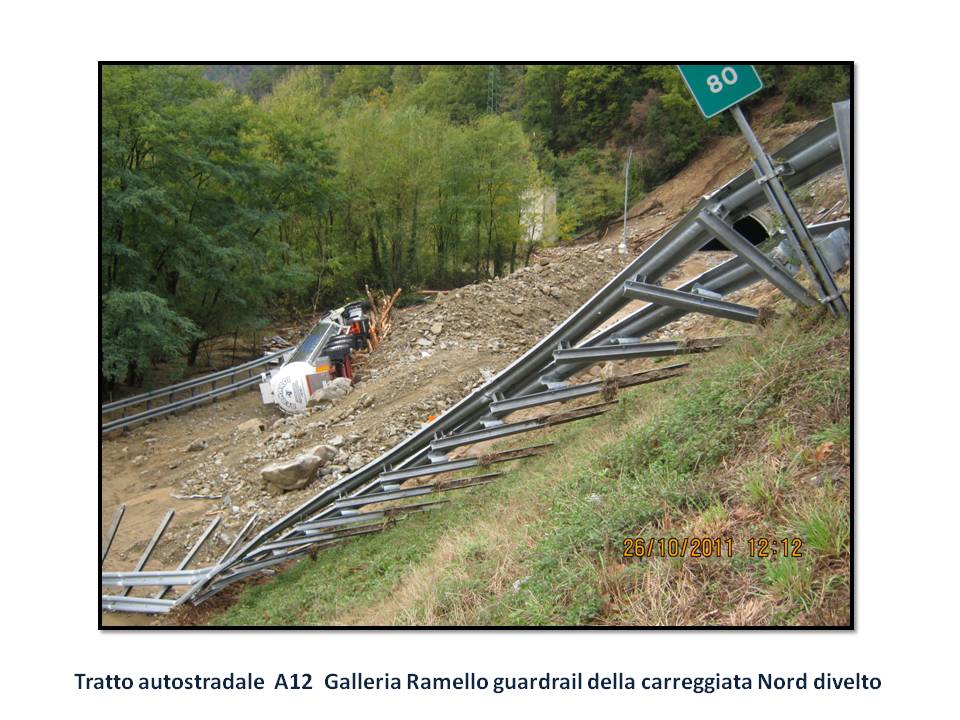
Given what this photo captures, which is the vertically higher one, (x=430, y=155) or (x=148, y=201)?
(x=430, y=155)

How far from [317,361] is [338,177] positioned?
22.1ft

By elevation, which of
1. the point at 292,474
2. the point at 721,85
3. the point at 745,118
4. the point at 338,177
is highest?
the point at 338,177

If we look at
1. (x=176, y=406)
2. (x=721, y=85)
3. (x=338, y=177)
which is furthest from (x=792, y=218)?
(x=338, y=177)

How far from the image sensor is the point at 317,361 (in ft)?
52.7

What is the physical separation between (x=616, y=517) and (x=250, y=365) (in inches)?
554

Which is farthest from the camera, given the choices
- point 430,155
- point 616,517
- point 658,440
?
point 430,155

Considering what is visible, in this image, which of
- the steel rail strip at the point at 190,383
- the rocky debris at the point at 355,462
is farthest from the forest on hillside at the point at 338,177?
the rocky debris at the point at 355,462

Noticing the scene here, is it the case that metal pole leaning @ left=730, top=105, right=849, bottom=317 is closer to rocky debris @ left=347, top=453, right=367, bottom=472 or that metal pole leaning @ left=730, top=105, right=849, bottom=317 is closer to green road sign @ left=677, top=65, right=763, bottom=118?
green road sign @ left=677, top=65, right=763, bottom=118

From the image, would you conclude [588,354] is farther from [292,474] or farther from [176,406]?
[176,406]

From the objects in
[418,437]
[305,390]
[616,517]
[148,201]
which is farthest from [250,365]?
[616,517]

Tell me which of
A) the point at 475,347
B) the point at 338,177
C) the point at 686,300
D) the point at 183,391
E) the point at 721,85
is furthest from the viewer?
the point at 338,177

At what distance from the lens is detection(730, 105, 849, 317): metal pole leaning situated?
4035mm

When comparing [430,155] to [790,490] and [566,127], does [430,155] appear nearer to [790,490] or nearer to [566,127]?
[566,127]

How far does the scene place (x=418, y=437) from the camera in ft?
22.5
